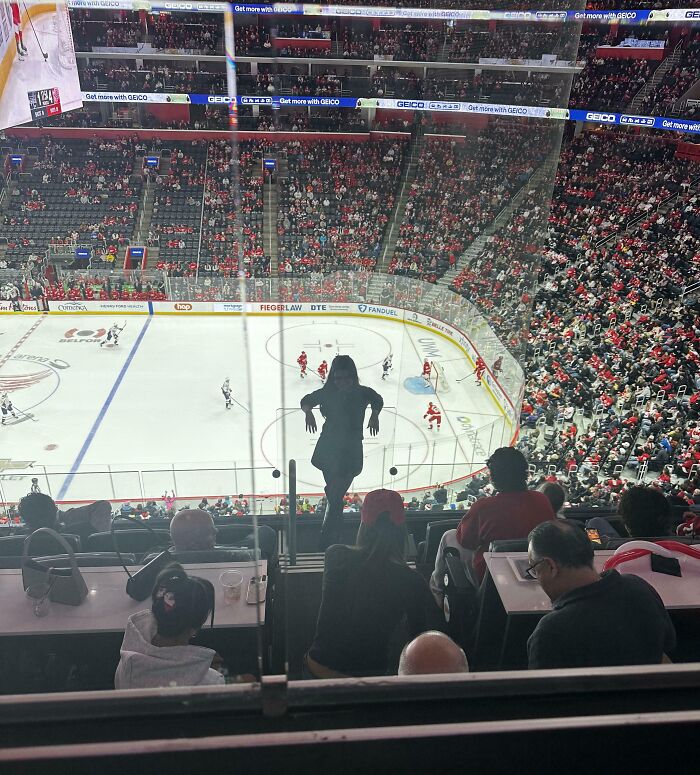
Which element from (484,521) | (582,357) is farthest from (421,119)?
(484,521)

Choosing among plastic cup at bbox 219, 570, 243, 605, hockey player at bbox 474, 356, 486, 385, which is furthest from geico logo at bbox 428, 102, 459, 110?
plastic cup at bbox 219, 570, 243, 605

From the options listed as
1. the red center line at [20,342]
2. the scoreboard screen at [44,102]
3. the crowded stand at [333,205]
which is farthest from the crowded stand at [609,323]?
the red center line at [20,342]

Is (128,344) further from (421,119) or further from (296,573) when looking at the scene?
(296,573)

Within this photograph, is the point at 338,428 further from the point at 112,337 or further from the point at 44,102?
the point at 112,337

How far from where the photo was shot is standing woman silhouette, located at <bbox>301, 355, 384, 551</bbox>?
11.2 ft

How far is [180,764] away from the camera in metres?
0.66

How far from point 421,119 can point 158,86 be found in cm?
1395

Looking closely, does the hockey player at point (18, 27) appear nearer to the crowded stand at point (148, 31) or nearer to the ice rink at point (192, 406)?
the ice rink at point (192, 406)

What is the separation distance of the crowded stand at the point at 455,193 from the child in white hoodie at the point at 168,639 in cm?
716

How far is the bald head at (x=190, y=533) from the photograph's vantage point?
7.69 ft

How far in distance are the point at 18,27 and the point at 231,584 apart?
25.6 ft

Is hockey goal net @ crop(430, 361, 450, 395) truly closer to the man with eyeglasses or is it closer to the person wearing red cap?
the person wearing red cap

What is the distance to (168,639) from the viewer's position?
1.45 meters

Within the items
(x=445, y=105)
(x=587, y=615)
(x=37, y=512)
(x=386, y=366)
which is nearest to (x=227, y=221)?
(x=386, y=366)
